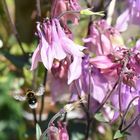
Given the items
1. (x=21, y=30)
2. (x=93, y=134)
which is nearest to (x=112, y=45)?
(x=93, y=134)

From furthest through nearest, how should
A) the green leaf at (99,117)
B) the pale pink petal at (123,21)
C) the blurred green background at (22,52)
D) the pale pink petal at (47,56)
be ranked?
the blurred green background at (22,52), the pale pink petal at (123,21), the green leaf at (99,117), the pale pink petal at (47,56)

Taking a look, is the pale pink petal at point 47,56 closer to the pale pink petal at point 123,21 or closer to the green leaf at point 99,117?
the green leaf at point 99,117

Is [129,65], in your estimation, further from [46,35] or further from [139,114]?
[46,35]

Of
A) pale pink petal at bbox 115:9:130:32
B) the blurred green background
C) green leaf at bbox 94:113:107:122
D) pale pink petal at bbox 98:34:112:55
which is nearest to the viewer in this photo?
green leaf at bbox 94:113:107:122

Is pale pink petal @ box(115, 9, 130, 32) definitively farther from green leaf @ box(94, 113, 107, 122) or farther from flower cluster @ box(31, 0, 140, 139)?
green leaf @ box(94, 113, 107, 122)

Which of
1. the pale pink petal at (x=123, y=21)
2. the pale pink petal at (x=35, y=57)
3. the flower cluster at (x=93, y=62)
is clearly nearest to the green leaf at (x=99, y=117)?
the flower cluster at (x=93, y=62)

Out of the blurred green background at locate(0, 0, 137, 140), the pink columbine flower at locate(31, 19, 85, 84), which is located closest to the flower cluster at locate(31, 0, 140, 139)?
the pink columbine flower at locate(31, 19, 85, 84)
